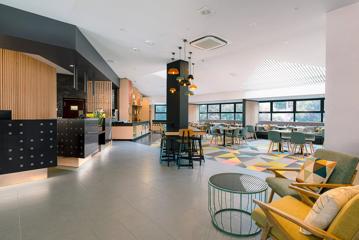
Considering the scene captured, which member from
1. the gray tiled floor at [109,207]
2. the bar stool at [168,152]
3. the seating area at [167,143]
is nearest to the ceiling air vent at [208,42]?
the seating area at [167,143]

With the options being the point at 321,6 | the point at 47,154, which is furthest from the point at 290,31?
the point at 47,154

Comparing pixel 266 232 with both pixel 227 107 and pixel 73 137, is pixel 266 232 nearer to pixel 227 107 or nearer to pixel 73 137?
pixel 73 137

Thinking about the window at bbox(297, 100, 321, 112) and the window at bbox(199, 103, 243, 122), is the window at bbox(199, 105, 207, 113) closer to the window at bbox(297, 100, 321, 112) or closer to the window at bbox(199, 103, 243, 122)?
the window at bbox(199, 103, 243, 122)

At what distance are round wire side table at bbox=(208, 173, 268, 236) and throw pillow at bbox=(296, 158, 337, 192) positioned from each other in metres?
0.48

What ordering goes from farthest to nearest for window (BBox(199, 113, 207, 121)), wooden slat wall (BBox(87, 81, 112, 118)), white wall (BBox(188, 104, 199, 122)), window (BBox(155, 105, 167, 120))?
window (BBox(155, 105, 167, 120))
window (BBox(199, 113, 207, 121))
white wall (BBox(188, 104, 199, 122))
wooden slat wall (BBox(87, 81, 112, 118))

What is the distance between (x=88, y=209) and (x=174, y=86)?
4569mm

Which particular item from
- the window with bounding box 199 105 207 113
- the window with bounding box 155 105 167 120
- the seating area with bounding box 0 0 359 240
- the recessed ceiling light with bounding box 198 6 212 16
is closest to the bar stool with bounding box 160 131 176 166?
the seating area with bounding box 0 0 359 240

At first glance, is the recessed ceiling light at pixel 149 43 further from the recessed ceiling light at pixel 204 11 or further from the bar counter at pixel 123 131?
the bar counter at pixel 123 131

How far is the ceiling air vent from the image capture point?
180 inches

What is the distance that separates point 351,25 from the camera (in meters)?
2.99

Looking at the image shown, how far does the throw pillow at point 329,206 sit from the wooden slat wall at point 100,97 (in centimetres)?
894

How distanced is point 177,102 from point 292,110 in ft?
28.2

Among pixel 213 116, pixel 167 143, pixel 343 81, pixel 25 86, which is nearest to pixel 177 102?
pixel 167 143

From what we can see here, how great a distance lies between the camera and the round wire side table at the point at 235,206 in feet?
7.02
